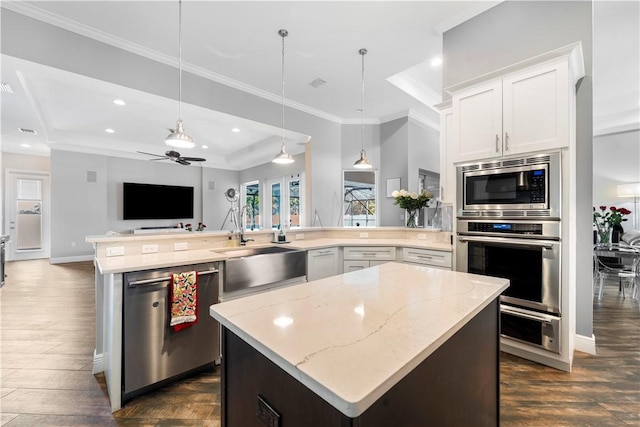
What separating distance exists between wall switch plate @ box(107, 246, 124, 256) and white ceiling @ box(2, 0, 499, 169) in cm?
171

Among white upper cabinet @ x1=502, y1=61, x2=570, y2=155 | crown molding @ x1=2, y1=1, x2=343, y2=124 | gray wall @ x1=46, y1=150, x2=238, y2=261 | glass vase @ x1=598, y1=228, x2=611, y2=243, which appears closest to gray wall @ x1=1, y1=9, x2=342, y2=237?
crown molding @ x1=2, y1=1, x2=343, y2=124

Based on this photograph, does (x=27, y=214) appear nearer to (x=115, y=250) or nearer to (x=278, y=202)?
(x=278, y=202)

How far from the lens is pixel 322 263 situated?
324cm

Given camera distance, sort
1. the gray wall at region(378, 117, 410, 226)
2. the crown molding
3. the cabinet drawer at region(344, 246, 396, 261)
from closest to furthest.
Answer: the crown molding < the cabinet drawer at region(344, 246, 396, 261) < the gray wall at region(378, 117, 410, 226)

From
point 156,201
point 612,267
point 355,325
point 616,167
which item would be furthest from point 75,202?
point 616,167

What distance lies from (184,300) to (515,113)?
9.84 feet

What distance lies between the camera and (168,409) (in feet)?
5.83

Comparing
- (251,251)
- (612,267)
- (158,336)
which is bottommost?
(158,336)

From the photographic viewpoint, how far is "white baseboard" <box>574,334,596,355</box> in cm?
239

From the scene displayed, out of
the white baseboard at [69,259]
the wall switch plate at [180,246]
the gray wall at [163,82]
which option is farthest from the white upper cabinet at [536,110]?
the white baseboard at [69,259]

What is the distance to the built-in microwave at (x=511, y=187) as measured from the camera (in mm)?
2066

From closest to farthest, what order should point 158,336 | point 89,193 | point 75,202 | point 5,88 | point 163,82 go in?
point 158,336, point 163,82, point 5,88, point 75,202, point 89,193

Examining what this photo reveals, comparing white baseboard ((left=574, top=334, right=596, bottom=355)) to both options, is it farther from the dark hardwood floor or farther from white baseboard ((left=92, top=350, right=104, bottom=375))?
white baseboard ((left=92, top=350, right=104, bottom=375))

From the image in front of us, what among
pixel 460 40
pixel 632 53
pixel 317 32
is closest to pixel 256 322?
pixel 317 32
